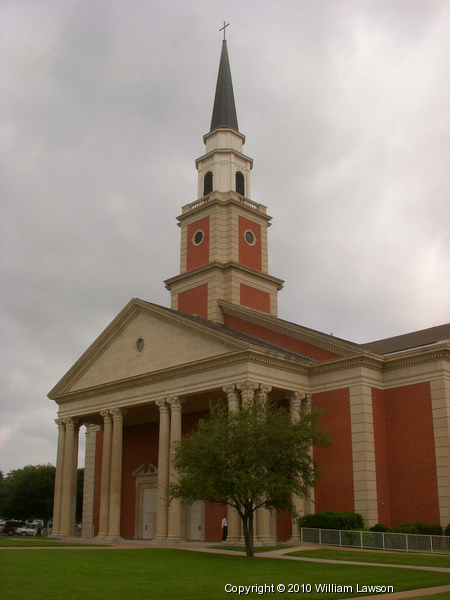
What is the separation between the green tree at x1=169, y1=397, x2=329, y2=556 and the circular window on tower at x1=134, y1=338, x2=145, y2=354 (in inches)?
550

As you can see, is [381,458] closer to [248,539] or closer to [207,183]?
[248,539]

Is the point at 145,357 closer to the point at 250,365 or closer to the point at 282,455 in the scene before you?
the point at 250,365

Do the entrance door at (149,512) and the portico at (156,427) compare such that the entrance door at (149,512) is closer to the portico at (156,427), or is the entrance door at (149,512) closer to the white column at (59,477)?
the portico at (156,427)

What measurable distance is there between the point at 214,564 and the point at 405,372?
1682 centimetres

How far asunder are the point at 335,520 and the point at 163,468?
9.83 m

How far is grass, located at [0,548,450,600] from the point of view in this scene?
565 inches

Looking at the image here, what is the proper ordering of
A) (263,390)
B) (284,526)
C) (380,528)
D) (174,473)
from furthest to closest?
(174,473)
(284,526)
(263,390)
(380,528)

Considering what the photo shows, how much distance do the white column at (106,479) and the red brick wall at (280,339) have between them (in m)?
9.66

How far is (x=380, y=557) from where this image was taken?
80.7 ft

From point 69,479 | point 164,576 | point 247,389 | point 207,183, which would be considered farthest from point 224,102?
point 164,576

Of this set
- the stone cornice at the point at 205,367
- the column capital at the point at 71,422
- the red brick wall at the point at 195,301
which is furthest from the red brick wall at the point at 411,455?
the column capital at the point at 71,422

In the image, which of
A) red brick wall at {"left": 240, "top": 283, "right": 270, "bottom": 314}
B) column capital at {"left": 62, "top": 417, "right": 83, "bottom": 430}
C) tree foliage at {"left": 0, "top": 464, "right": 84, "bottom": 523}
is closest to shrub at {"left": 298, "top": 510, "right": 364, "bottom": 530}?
red brick wall at {"left": 240, "top": 283, "right": 270, "bottom": 314}

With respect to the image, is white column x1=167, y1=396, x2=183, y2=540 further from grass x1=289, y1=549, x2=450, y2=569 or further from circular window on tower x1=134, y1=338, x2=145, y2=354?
grass x1=289, y1=549, x2=450, y2=569

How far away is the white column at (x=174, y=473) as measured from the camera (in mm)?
34281
